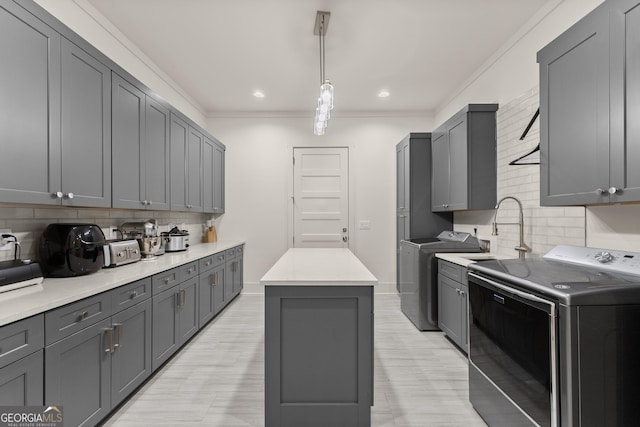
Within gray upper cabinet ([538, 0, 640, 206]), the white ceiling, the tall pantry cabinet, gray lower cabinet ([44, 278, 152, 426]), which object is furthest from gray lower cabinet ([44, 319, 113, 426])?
the tall pantry cabinet

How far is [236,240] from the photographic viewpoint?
4.97 meters

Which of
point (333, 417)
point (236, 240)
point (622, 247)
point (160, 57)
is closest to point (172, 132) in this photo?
point (160, 57)

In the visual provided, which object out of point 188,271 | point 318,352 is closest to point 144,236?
point 188,271

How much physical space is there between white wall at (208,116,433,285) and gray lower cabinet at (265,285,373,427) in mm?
3202

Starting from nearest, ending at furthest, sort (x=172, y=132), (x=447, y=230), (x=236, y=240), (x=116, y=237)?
(x=116, y=237)
(x=172, y=132)
(x=447, y=230)
(x=236, y=240)

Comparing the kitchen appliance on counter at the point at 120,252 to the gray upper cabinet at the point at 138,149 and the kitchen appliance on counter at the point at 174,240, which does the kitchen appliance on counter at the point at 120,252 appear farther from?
the kitchen appliance on counter at the point at 174,240

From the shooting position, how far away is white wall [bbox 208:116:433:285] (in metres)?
4.98

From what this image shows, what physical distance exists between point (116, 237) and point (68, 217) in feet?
2.00

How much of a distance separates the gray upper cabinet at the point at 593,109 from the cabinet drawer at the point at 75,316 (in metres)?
2.80

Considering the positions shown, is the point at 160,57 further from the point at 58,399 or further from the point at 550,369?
the point at 550,369

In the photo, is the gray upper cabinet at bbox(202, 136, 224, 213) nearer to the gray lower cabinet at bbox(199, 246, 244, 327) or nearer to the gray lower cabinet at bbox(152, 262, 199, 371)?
the gray lower cabinet at bbox(199, 246, 244, 327)

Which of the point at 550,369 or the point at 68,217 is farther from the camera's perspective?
the point at 68,217

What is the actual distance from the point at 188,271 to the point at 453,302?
259 centimetres

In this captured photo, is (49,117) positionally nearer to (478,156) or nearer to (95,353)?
(95,353)
